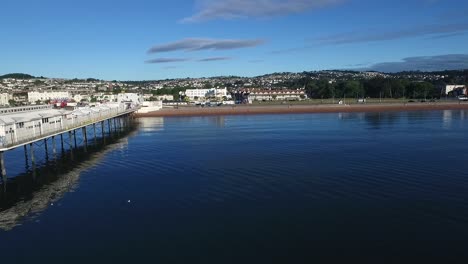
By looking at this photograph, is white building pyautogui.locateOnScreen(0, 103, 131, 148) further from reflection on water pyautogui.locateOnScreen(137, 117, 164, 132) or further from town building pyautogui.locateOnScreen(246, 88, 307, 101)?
town building pyautogui.locateOnScreen(246, 88, 307, 101)

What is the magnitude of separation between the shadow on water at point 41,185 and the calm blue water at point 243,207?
0.12 meters

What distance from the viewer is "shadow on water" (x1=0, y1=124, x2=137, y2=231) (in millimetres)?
21922

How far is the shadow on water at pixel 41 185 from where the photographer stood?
2192 centimetres

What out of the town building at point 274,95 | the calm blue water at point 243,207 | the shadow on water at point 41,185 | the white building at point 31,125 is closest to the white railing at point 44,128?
the white building at point 31,125

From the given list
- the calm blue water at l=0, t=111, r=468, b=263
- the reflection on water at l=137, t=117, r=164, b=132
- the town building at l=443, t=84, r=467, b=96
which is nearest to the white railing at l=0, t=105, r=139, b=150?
the calm blue water at l=0, t=111, r=468, b=263

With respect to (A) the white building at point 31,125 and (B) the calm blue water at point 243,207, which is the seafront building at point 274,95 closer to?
(A) the white building at point 31,125

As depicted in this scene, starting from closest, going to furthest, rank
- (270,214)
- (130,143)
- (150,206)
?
(270,214), (150,206), (130,143)

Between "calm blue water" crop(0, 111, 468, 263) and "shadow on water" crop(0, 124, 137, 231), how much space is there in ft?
0.40

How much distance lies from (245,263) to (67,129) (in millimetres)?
27799

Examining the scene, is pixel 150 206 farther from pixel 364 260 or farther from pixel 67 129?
pixel 67 129

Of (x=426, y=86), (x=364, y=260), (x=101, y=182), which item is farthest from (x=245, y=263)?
(x=426, y=86)

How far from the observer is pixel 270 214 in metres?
20.6

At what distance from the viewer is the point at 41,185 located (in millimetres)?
27906

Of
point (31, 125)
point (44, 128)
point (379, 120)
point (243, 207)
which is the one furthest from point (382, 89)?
point (243, 207)
